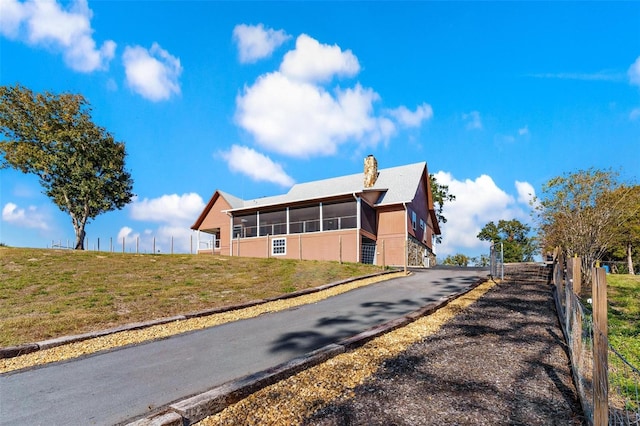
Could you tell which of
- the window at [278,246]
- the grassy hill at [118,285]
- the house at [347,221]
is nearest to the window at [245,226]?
the house at [347,221]

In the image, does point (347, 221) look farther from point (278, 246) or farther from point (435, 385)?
point (435, 385)

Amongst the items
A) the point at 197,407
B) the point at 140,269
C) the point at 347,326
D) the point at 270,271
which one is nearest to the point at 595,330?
the point at 197,407

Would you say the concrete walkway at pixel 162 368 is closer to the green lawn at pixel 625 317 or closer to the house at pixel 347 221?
the green lawn at pixel 625 317

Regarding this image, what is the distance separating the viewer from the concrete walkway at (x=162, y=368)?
4496 millimetres

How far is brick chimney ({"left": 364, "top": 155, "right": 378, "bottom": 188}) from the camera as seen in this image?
28.8m

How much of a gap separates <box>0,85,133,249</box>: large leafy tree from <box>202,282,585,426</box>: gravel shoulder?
3163 centimetres

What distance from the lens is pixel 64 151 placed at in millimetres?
29484

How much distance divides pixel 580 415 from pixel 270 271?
13866 millimetres

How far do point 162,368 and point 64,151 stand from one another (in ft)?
102

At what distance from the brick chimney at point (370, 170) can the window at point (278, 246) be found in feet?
26.4

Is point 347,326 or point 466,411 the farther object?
point 347,326

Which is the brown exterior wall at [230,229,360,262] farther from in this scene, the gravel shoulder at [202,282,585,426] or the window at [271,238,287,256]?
the gravel shoulder at [202,282,585,426]

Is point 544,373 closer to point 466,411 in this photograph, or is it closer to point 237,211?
point 466,411

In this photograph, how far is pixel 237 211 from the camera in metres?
31.0
